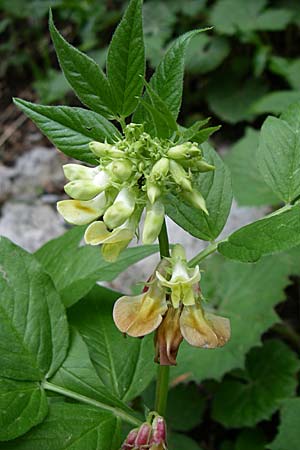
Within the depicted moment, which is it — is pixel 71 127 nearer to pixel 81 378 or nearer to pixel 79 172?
pixel 79 172

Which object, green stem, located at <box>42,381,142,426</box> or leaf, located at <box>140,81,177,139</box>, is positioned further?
green stem, located at <box>42,381,142,426</box>

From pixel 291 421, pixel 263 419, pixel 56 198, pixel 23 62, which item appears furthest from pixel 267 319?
pixel 23 62

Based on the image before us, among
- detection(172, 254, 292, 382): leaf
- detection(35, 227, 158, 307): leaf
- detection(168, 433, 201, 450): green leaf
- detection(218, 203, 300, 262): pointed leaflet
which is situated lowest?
detection(168, 433, 201, 450): green leaf

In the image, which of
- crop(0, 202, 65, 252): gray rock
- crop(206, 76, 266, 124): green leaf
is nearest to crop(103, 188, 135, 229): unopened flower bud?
crop(0, 202, 65, 252): gray rock

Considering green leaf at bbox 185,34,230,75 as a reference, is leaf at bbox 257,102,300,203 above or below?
above

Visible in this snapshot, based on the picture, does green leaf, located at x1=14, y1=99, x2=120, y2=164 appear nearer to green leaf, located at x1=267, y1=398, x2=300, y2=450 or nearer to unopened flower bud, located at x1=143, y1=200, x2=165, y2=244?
unopened flower bud, located at x1=143, y1=200, x2=165, y2=244

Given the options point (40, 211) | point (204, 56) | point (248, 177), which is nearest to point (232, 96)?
point (204, 56)
